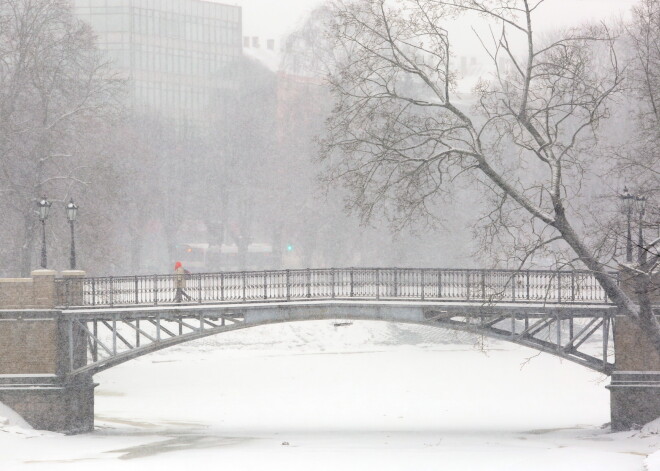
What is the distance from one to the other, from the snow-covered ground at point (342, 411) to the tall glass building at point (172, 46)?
3965 cm

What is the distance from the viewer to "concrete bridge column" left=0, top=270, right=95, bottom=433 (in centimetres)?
3409

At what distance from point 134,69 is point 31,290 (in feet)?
203

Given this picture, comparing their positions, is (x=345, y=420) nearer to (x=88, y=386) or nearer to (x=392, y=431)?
(x=392, y=431)

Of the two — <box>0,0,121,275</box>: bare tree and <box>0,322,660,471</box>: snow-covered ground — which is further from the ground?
<box>0,0,121,275</box>: bare tree

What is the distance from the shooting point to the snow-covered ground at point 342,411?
96.9 feet

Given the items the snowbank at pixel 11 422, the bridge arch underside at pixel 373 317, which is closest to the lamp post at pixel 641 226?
the bridge arch underside at pixel 373 317

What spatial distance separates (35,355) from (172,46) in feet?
218

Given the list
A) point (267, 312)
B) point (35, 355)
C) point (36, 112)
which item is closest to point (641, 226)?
point (267, 312)

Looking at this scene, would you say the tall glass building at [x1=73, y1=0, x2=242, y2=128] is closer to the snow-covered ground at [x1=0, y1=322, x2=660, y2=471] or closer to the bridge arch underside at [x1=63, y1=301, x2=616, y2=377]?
the snow-covered ground at [x1=0, y1=322, x2=660, y2=471]

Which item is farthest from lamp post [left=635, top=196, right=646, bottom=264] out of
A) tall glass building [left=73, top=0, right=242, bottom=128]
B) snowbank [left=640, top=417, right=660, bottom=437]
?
tall glass building [left=73, top=0, right=242, bottom=128]

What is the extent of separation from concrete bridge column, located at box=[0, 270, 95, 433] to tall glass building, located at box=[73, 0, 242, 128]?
56.9 metres

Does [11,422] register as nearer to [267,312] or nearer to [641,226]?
[267,312]

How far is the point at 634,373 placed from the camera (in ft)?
107

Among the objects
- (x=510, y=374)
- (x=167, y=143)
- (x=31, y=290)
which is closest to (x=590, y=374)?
(x=510, y=374)
